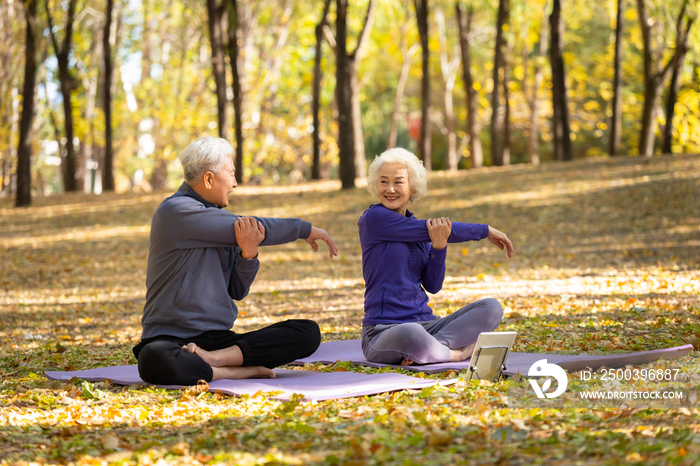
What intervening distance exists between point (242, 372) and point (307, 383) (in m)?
0.45

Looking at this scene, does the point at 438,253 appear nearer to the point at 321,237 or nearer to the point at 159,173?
the point at 321,237

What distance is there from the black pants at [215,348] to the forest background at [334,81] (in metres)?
12.6

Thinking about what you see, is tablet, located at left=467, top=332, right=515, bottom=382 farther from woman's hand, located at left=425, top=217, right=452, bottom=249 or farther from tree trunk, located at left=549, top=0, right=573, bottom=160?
tree trunk, located at left=549, top=0, right=573, bottom=160

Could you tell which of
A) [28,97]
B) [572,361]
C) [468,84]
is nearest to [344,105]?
[468,84]

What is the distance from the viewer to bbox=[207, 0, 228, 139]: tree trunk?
18.4m

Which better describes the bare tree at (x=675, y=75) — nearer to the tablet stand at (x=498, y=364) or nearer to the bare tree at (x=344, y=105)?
the bare tree at (x=344, y=105)

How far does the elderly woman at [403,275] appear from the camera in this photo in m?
4.48

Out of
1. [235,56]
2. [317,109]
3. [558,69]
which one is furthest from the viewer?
[317,109]

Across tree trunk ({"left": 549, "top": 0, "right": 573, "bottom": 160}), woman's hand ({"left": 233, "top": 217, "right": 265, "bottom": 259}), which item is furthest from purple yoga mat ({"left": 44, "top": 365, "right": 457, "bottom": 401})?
tree trunk ({"left": 549, "top": 0, "right": 573, "bottom": 160})

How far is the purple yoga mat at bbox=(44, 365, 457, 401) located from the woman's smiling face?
3.78 feet

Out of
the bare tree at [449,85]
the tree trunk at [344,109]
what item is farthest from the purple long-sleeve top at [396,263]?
the bare tree at [449,85]

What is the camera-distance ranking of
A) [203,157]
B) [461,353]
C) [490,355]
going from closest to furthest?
[490,355] < [203,157] < [461,353]

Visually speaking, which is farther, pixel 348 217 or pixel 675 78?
pixel 675 78

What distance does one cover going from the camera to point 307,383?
415 cm
